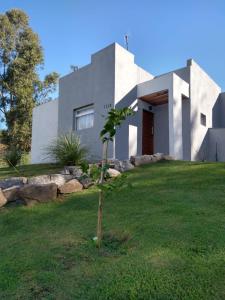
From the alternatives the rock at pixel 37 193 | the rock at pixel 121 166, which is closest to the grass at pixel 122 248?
the rock at pixel 37 193

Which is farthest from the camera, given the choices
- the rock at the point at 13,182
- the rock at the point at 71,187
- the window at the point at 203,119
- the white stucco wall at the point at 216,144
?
the white stucco wall at the point at 216,144

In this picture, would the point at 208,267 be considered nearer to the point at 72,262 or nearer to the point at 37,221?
the point at 72,262

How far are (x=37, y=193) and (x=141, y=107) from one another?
6.66 meters

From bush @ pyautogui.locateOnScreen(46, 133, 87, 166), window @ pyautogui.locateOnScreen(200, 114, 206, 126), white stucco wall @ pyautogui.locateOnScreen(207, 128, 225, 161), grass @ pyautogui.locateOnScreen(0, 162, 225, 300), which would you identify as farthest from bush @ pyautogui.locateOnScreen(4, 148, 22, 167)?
white stucco wall @ pyautogui.locateOnScreen(207, 128, 225, 161)

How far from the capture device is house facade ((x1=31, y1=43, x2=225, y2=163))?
31.2 ft

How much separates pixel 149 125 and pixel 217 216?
7.99 metres

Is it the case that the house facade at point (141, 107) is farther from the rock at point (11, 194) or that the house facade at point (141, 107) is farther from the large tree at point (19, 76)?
the large tree at point (19, 76)

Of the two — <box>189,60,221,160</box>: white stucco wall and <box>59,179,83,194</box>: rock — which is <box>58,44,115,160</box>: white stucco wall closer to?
<box>189,60,221,160</box>: white stucco wall

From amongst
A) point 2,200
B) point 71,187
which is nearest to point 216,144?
point 71,187

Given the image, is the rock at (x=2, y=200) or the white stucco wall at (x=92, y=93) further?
the white stucco wall at (x=92, y=93)

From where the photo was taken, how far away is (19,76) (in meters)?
22.1

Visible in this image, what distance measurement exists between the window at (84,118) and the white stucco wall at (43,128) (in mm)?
1671

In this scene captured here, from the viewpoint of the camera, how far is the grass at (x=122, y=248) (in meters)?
2.27

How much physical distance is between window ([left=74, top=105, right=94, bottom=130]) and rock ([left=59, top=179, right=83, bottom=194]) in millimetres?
5402
